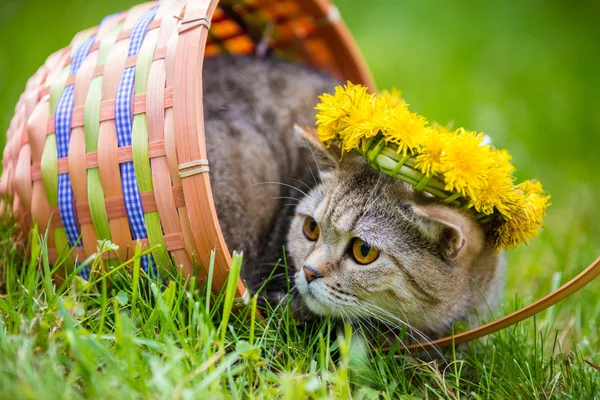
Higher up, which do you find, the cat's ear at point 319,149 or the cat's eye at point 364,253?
the cat's ear at point 319,149

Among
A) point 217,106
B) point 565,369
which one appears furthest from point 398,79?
point 565,369

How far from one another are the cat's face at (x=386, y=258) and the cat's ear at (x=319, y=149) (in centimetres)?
10

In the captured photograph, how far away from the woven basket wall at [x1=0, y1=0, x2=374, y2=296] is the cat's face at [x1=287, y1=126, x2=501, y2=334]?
0.24m

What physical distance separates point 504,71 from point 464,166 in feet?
8.64

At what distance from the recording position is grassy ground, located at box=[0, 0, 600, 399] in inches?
43.2

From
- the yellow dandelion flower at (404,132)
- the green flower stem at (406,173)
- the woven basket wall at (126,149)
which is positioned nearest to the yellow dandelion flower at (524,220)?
the green flower stem at (406,173)

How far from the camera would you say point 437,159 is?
1.29m

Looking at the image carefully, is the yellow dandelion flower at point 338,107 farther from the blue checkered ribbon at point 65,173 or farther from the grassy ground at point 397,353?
the blue checkered ribbon at point 65,173

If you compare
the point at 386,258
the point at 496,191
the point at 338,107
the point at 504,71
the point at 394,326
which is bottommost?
the point at 394,326

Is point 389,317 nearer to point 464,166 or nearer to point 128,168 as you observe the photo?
point 464,166

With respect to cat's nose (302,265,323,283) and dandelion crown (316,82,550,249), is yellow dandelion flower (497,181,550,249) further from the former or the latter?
cat's nose (302,265,323,283)

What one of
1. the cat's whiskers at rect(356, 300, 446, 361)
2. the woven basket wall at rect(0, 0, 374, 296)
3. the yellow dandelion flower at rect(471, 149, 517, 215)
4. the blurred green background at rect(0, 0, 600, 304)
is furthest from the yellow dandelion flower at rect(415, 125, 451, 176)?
the blurred green background at rect(0, 0, 600, 304)

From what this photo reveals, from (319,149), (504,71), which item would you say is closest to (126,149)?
(319,149)

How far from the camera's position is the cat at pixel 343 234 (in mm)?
1418
